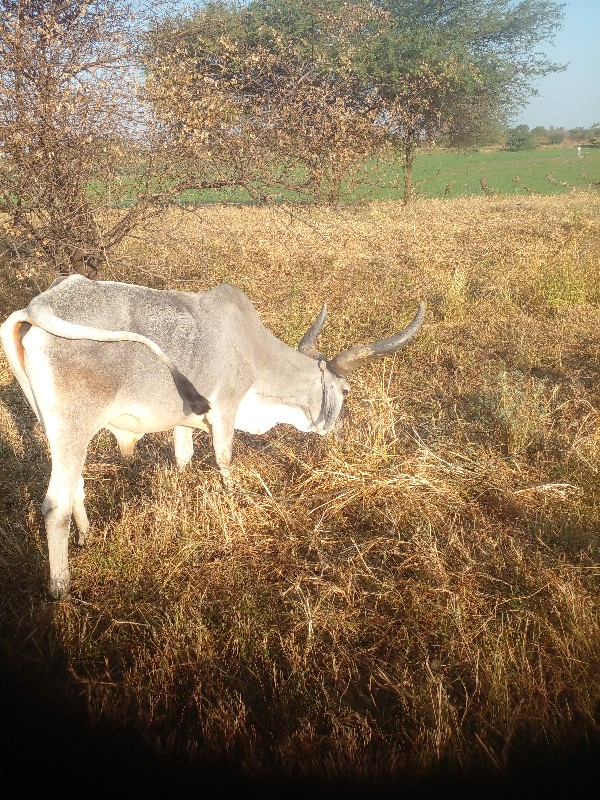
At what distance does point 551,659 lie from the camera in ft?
8.43

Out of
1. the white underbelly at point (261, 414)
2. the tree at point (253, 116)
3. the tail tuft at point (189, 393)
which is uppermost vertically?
the tree at point (253, 116)

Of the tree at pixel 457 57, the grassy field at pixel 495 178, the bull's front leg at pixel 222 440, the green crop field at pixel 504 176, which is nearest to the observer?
the bull's front leg at pixel 222 440

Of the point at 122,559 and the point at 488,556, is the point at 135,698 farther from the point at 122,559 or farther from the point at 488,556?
the point at 488,556

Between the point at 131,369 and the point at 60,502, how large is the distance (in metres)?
0.70

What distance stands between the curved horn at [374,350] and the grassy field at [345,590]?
33cm

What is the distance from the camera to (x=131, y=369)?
3.30m

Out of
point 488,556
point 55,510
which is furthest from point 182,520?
point 488,556

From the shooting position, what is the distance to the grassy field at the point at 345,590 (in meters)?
2.31

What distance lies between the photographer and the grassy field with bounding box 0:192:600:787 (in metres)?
2.31

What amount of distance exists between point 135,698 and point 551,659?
155 centimetres

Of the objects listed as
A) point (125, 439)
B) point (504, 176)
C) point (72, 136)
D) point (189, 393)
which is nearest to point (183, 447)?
point (125, 439)

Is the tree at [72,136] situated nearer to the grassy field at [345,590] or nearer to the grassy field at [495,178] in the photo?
the grassy field at [345,590]

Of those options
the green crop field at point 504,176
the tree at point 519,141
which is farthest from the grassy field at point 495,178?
the tree at point 519,141

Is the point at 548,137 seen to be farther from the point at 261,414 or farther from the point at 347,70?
the point at 261,414
